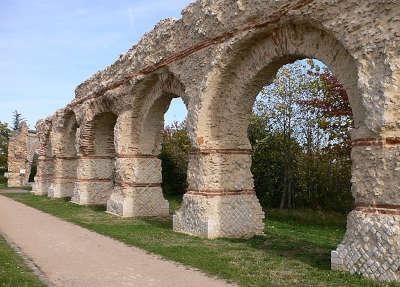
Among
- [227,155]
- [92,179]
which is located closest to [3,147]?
[92,179]

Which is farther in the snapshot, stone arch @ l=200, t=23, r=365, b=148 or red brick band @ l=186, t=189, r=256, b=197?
red brick band @ l=186, t=189, r=256, b=197

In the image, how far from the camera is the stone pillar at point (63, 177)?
19188 millimetres

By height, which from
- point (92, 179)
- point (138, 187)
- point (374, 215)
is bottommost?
point (374, 215)

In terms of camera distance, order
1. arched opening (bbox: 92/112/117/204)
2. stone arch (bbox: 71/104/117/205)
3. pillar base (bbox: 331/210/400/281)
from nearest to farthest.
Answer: pillar base (bbox: 331/210/400/281) < stone arch (bbox: 71/104/117/205) < arched opening (bbox: 92/112/117/204)

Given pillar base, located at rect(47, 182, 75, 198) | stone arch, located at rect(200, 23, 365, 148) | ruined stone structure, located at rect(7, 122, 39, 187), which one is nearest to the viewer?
stone arch, located at rect(200, 23, 365, 148)

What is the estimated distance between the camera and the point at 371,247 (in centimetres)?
590

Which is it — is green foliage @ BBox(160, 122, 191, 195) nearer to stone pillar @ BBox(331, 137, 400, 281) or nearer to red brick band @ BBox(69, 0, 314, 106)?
red brick band @ BBox(69, 0, 314, 106)

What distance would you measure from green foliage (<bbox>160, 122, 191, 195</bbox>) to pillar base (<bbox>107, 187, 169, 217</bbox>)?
731 cm

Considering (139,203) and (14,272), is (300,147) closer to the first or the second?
(139,203)

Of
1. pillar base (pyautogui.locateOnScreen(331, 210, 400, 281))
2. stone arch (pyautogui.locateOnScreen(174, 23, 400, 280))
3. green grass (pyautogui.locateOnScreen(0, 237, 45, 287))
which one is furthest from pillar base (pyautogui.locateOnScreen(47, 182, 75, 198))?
pillar base (pyautogui.locateOnScreen(331, 210, 400, 281))

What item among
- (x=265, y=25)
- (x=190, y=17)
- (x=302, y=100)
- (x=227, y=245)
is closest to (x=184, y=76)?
(x=190, y=17)

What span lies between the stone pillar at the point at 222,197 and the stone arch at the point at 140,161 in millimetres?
3533

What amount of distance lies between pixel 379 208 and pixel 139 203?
7.82 m

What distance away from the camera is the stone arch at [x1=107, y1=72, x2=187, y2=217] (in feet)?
41.4
